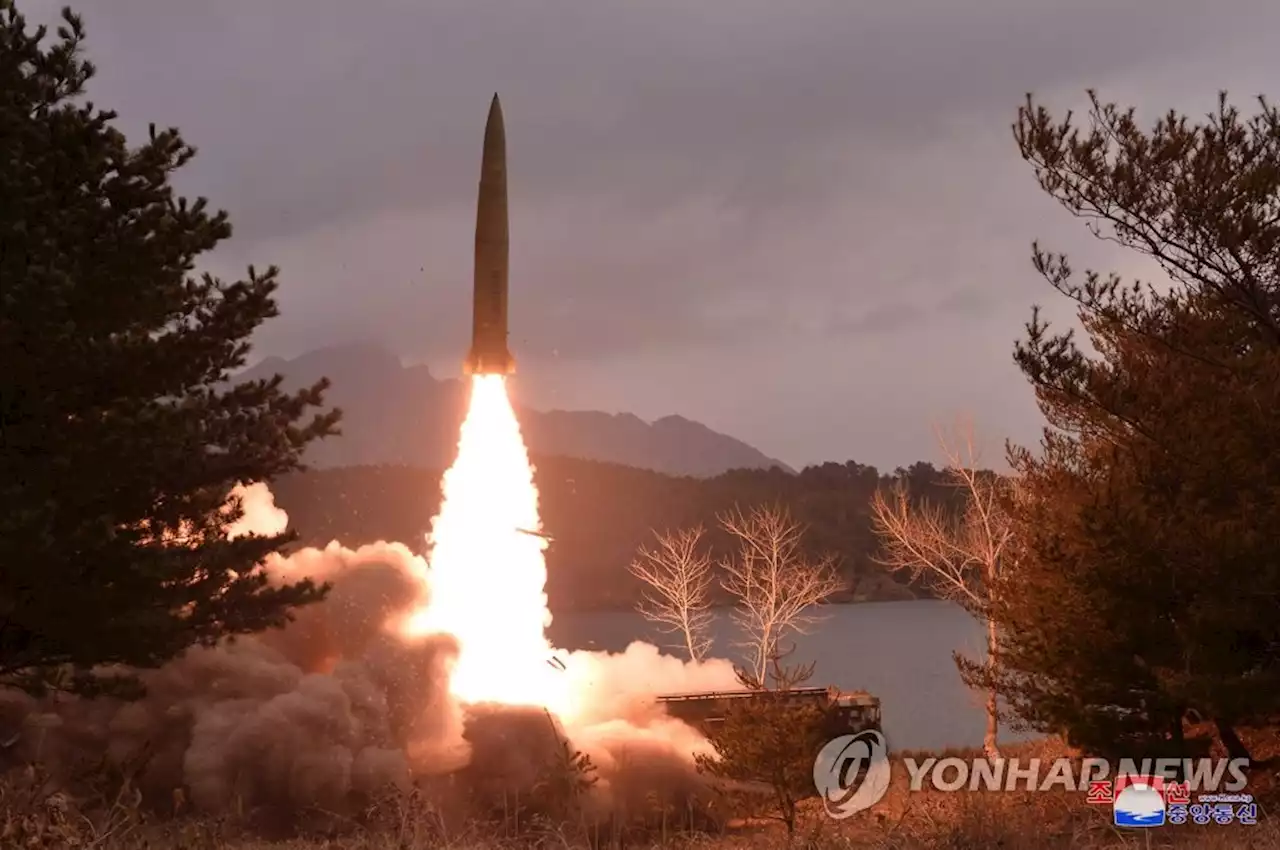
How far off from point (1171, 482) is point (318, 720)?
16652 mm

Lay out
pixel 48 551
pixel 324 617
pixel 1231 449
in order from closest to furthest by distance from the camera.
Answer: pixel 48 551
pixel 1231 449
pixel 324 617

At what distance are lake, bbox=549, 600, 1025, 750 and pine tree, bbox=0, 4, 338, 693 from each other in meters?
21.4

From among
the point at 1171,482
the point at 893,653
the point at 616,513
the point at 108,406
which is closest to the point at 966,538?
the point at 1171,482

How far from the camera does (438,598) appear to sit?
3034 cm

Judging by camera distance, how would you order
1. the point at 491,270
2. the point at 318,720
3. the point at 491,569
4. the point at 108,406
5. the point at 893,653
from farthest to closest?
the point at 893,653, the point at 491,569, the point at 491,270, the point at 318,720, the point at 108,406

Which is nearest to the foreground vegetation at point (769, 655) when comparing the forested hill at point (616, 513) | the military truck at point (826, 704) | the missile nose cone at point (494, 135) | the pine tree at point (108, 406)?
the pine tree at point (108, 406)

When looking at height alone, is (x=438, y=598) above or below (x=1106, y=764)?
above

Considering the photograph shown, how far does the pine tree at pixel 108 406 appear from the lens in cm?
1471

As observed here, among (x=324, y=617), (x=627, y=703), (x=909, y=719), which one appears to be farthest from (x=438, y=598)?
(x=909, y=719)

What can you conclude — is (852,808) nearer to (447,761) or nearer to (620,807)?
(620,807)

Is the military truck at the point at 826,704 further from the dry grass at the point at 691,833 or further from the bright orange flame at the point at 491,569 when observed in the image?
the bright orange flame at the point at 491,569

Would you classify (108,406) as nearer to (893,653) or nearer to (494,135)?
(494,135)

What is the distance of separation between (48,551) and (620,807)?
1305 centimetres

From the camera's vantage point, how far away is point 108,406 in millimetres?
16219
